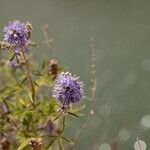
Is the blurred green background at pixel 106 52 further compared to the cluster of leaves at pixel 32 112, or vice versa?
the blurred green background at pixel 106 52

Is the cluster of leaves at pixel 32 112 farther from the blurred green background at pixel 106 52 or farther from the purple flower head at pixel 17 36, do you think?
the blurred green background at pixel 106 52

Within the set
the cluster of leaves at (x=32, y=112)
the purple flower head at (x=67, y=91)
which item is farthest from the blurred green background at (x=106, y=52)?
the purple flower head at (x=67, y=91)

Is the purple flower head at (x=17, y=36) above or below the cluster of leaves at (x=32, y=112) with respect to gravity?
above

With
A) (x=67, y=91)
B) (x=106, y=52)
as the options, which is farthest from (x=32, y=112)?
(x=106, y=52)

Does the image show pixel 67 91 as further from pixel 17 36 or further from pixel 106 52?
pixel 106 52

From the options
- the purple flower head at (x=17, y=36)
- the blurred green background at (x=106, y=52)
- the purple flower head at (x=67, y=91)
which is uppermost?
the blurred green background at (x=106, y=52)

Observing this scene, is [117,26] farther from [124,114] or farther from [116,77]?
[124,114]

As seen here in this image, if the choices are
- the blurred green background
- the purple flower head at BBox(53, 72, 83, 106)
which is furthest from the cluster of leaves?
the blurred green background

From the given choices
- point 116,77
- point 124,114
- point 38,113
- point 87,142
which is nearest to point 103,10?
point 116,77
